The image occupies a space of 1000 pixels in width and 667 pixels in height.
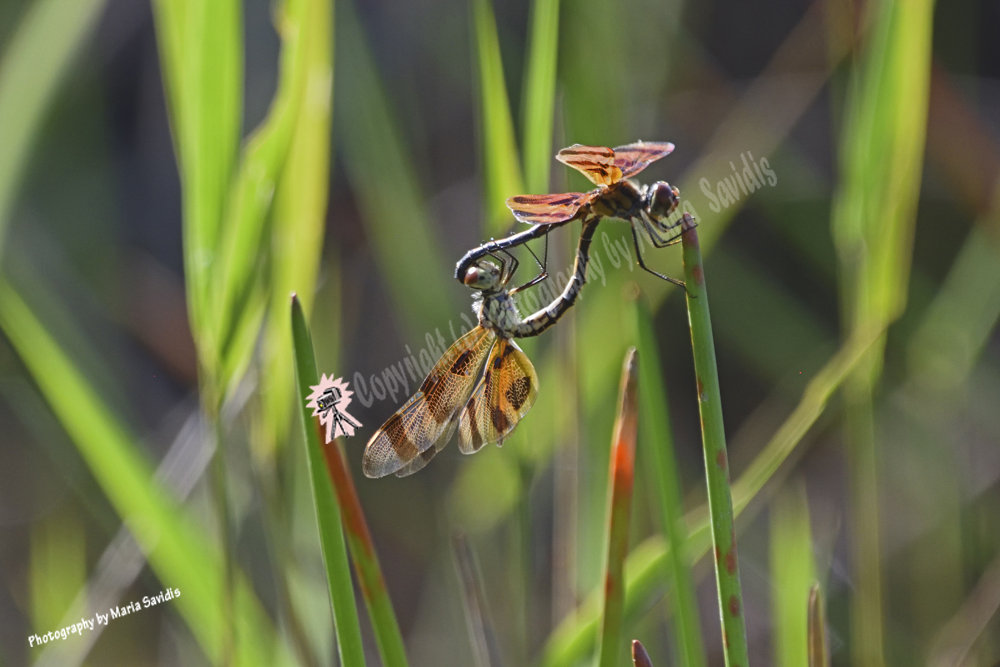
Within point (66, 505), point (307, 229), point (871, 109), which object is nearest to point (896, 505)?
point (871, 109)

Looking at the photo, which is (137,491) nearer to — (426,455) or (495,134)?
(426,455)

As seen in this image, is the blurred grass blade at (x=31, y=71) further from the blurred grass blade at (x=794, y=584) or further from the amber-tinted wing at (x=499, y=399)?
the blurred grass blade at (x=794, y=584)

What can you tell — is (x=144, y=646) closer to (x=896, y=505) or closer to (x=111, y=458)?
(x=111, y=458)

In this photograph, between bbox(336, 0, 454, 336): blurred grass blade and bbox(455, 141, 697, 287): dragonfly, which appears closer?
bbox(455, 141, 697, 287): dragonfly

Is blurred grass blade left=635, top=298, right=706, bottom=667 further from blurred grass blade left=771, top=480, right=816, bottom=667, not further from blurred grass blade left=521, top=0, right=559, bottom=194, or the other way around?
blurred grass blade left=521, top=0, right=559, bottom=194

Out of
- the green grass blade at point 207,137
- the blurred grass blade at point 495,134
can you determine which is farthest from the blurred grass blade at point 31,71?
the blurred grass blade at point 495,134

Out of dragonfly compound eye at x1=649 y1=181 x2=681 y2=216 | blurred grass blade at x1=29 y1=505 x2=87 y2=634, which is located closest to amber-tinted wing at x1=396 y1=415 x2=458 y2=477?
dragonfly compound eye at x1=649 y1=181 x2=681 y2=216
